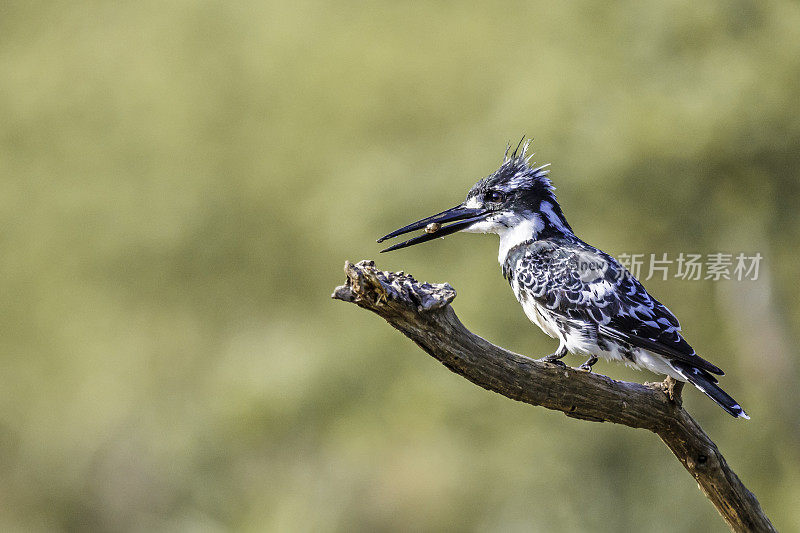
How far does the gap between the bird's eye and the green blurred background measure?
3296 mm

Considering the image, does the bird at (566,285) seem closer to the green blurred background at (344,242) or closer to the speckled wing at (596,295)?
the speckled wing at (596,295)

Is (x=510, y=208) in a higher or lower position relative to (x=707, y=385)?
higher

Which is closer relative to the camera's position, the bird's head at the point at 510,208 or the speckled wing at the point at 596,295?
the speckled wing at the point at 596,295

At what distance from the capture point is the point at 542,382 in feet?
9.83

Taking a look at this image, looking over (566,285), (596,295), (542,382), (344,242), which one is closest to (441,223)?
(566,285)

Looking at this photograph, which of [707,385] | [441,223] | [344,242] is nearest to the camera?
[707,385]

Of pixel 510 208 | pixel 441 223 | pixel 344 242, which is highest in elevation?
pixel 344 242

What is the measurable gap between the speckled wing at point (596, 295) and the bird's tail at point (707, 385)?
7 centimetres

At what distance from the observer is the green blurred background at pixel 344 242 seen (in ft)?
23.6

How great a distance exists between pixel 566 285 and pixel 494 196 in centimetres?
60

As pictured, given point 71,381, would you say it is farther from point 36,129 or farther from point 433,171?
point 433,171

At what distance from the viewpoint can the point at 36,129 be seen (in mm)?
12922

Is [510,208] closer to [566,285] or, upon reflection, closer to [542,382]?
[566,285]

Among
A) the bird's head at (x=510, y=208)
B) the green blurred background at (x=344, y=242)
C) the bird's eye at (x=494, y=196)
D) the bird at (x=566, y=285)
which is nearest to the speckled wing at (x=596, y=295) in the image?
the bird at (x=566, y=285)
